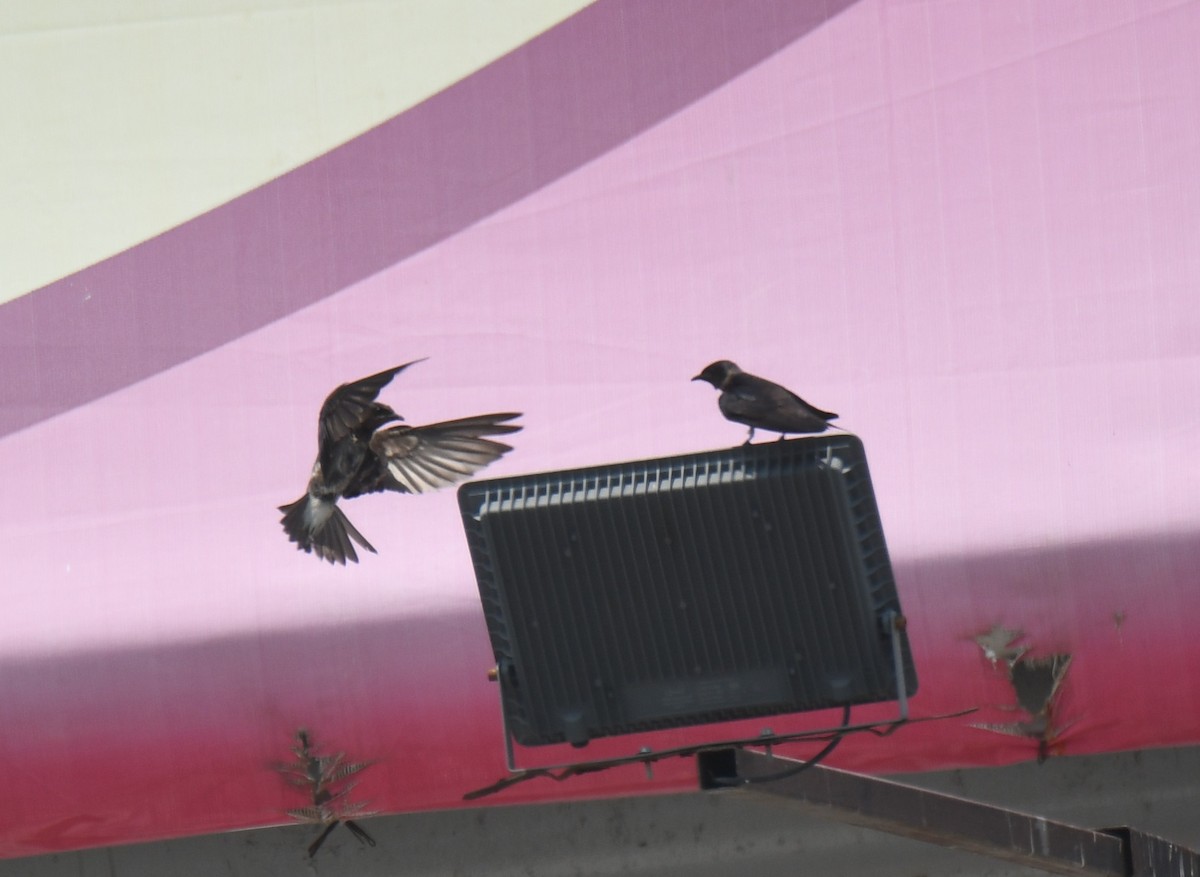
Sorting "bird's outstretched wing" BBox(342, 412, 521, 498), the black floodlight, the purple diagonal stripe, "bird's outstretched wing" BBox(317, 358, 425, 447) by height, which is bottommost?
the black floodlight

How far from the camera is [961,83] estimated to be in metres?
2.60

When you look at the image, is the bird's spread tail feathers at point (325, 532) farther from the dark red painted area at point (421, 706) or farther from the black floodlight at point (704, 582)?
the black floodlight at point (704, 582)

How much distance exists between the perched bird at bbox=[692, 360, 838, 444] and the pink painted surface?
0.96 metres

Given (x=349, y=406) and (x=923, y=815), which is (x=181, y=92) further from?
(x=923, y=815)

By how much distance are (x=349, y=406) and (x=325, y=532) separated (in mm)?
501

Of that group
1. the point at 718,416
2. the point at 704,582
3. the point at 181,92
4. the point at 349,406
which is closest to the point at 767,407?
the point at 704,582

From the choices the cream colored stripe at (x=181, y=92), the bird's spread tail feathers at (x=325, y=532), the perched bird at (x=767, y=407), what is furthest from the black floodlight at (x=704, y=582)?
the cream colored stripe at (x=181, y=92)

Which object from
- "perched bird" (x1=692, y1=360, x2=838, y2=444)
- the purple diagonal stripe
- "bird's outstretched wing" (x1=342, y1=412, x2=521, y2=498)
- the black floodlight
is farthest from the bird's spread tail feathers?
the black floodlight

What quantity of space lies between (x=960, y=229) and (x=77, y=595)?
1642mm

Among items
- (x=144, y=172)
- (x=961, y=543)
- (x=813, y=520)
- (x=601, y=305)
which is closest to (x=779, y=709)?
(x=813, y=520)

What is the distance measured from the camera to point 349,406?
206 cm

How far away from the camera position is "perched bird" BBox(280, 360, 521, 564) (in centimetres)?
207

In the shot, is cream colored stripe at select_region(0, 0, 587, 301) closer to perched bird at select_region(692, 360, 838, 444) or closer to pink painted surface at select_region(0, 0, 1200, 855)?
pink painted surface at select_region(0, 0, 1200, 855)

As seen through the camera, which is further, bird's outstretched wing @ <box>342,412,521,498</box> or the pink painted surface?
the pink painted surface
